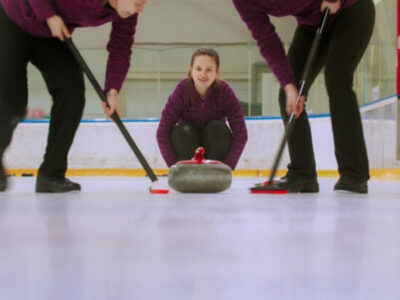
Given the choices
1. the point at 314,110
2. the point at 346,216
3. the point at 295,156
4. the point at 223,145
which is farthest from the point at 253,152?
the point at 346,216

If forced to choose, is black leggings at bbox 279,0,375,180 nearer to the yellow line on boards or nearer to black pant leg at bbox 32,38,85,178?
black pant leg at bbox 32,38,85,178

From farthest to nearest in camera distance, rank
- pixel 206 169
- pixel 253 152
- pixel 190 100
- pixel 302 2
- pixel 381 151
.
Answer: pixel 253 152
pixel 381 151
pixel 190 100
pixel 206 169
pixel 302 2

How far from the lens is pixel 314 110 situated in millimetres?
4523

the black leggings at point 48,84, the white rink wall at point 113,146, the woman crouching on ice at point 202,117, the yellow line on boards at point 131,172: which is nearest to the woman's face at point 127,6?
the black leggings at point 48,84

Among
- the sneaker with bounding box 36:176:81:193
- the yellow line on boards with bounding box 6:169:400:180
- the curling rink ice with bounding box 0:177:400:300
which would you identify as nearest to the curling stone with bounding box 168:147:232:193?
the sneaker with bounding box 36:176:81:193

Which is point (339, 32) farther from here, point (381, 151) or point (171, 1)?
point (171, 1)

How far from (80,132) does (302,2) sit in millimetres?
2981

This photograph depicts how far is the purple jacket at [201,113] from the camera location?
7.22 ft

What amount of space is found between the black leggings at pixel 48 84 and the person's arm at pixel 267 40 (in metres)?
0.52

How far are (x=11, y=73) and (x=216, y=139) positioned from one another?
3.18 ft

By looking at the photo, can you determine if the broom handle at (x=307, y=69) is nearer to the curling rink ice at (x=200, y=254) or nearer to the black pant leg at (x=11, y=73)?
the curling rink ice at (x=200, y=254)

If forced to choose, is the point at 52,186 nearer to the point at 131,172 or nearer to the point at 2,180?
the point at 2,180

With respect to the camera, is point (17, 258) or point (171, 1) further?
point (171, 1)

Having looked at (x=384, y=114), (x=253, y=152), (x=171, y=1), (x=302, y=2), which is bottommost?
(x=253, y=152)
